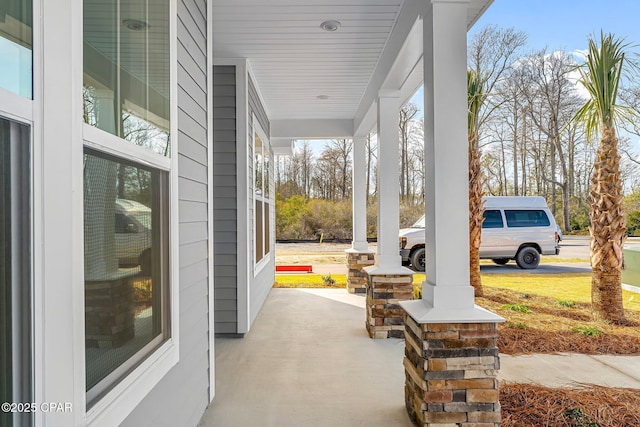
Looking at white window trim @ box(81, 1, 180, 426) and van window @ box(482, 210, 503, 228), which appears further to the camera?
van window @ box(482, 210, 503, 228)

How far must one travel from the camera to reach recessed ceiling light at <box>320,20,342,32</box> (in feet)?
10.9

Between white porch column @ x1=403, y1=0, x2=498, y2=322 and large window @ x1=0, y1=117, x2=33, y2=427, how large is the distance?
1899 mm

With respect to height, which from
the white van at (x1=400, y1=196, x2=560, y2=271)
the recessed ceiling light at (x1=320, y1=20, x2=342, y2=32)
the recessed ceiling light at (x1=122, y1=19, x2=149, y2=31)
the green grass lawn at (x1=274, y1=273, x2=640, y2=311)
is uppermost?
the recessed ceiling light at (x1=320, y1=20, x2=342, y2=32)

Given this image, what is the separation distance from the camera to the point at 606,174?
188 inches

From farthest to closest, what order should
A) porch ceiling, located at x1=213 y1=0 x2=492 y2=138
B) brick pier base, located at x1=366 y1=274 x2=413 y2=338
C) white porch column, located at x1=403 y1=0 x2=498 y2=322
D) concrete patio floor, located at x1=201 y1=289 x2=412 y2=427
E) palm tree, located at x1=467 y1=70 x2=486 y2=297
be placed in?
palm tree, located at x1=467 y1=70 x2=486 y2=297 → brick pier base, located at x1=366 y1=274 x2=413 y2=338 → porch ceiling, located at x1=213 y1=0 x2=492 y2=138 → concrete patio floor, located at x1=201 y1=289 x2=412 y2=427 → white porch column, located at x1=403 y1=0 x2=498 y2=322

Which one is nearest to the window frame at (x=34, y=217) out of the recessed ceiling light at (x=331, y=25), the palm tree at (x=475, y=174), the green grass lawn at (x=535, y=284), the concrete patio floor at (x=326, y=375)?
the concrete patio floor at (x=326, y=375)

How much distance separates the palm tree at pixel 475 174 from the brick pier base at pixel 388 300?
7.15 ft

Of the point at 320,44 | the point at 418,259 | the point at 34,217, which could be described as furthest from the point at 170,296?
the point at 418,259

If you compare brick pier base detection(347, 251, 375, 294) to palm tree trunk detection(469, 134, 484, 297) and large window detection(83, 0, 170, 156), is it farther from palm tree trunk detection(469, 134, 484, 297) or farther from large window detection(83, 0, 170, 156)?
large window detection(83, 0, 170, 156)

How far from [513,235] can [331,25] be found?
7375 millimetres

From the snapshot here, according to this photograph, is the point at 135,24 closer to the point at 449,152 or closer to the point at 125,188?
the point at 125,188

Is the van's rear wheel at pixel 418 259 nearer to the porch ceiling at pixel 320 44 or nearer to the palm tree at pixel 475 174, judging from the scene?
the palm tree at pixel 475 174

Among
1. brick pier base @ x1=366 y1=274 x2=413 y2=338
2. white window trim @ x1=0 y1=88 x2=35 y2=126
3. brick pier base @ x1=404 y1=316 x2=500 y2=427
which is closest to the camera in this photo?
white window trim @ x1=0 y1=88 x2=35 y2=126

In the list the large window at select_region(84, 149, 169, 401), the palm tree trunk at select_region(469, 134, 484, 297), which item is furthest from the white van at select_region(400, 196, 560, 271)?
the large window at select_region(84, 149, 169, 401)
